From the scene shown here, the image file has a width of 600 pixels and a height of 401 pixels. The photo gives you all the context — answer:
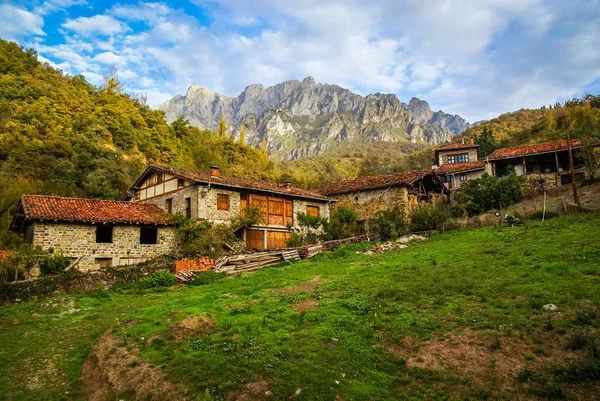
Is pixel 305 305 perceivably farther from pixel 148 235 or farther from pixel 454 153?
pixel 454 153

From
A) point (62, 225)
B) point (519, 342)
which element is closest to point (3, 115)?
point (62, 225)

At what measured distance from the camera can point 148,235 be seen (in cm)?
2570

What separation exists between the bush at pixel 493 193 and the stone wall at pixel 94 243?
20.8 metres

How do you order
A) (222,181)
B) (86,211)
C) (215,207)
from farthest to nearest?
(222,181) → (215,207) → (86,211)

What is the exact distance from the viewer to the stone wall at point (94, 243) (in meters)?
21.9

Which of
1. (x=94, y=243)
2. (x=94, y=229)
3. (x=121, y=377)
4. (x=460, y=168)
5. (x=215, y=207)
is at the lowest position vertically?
(x=121, y=377)

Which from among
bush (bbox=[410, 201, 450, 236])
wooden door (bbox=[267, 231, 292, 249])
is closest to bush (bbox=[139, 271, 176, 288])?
wooden door (bbox=[267, 231, 292, 249])

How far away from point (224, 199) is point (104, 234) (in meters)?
7.96

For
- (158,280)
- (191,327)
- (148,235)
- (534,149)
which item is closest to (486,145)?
(534,149)

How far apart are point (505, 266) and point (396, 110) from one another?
171 m

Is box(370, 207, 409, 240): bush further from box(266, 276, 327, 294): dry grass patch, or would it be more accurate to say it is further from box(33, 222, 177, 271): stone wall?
box(33, 222, 177, 271): stone wall

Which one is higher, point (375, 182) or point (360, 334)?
point (375, 182)

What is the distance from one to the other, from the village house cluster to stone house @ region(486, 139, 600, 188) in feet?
0.27

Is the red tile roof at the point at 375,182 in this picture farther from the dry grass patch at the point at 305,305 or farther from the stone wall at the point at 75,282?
the dry grass patch at the point at 305,305
